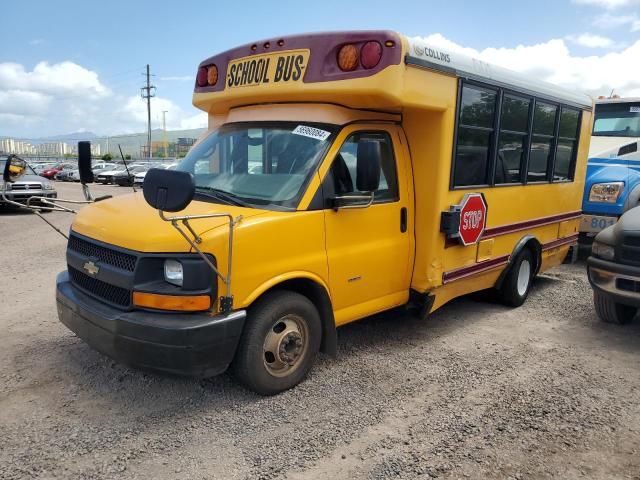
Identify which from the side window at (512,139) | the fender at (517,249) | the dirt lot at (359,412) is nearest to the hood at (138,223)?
the dirt lot at (359,412)

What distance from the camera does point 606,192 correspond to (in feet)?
27.1

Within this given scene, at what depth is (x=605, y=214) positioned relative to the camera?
27.1 ft

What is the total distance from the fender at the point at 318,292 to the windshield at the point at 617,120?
871 centimetres

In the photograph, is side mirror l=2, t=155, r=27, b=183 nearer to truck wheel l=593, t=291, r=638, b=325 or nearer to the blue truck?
truck wheel l=593, t=291, r=638, b=325

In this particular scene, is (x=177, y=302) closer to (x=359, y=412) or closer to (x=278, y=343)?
(x=278, y=343)

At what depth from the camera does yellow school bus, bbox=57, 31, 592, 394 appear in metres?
3.33

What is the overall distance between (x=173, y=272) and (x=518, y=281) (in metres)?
4.45

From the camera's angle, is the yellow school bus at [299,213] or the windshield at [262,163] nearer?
the yellow school bus at [299,213]

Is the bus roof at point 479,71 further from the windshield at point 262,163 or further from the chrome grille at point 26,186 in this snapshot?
the chrome grille at point 26,186

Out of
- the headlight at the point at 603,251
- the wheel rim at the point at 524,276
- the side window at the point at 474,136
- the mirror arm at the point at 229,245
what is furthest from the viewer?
the wheel rim at the point at 524,276

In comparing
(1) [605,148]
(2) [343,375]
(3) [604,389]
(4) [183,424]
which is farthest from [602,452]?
(1) [605,148]

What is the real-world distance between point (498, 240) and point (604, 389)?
1.94m

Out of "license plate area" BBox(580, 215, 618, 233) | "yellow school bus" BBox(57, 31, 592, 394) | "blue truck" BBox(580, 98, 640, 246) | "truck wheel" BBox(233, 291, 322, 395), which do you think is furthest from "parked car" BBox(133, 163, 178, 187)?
"blue truck" BBox(580, 98, 640, 246)

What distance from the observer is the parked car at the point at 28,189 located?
1525 centimetres
